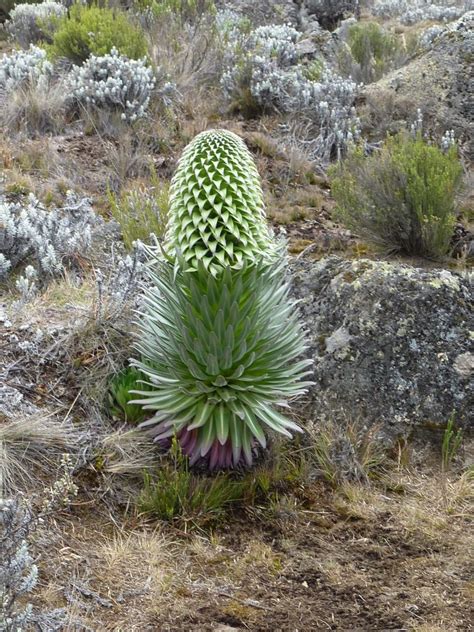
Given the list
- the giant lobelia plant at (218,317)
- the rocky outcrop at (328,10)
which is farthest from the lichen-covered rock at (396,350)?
the rocky outcrop at (328,10)

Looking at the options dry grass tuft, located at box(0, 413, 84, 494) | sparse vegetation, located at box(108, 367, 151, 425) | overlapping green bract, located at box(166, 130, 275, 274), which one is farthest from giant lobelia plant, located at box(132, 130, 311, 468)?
dry grass tuft, located at box(0, 413, 84, 494)

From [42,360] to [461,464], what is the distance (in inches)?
81.0

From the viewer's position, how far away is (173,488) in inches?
119

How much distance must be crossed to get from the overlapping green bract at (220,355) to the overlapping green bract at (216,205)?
0.24 ft

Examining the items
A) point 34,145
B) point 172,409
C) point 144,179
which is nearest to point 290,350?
point 172,409

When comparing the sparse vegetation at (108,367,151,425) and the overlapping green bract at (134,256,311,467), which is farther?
the sparse vegetation at (108,367,151,425)

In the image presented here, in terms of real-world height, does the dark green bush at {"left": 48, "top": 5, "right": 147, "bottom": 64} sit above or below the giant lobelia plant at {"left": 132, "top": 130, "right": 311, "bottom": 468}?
above

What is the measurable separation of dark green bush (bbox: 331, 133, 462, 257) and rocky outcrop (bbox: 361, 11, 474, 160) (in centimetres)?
171

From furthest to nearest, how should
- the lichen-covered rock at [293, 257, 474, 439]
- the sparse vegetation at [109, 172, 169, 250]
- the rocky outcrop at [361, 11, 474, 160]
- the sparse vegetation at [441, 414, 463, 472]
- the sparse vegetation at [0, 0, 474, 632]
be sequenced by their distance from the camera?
1. the rocky outcrop at [361, 11, 474, 160]
2. the sparse vegetation at [109, 172, 169, 250]
3. the lichen-covered rock at [293, 257, 474, 439]
4. the sparse vegetation at [441, 414, 463, 472]
5. the sparse vegetation at [0, 0, 474, 632]

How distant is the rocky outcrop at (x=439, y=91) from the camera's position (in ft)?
22.4

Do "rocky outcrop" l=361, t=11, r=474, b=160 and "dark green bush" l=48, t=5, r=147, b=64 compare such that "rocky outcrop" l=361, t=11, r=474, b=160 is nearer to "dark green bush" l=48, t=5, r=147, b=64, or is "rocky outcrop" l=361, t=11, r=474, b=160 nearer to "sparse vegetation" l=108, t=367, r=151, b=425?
"dark green bush" l=48, t=5, r=147, b=64

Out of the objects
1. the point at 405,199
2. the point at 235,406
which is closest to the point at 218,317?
the point at 235,406

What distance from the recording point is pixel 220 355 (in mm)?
3016

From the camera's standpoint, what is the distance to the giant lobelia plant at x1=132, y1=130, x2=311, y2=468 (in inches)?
116
